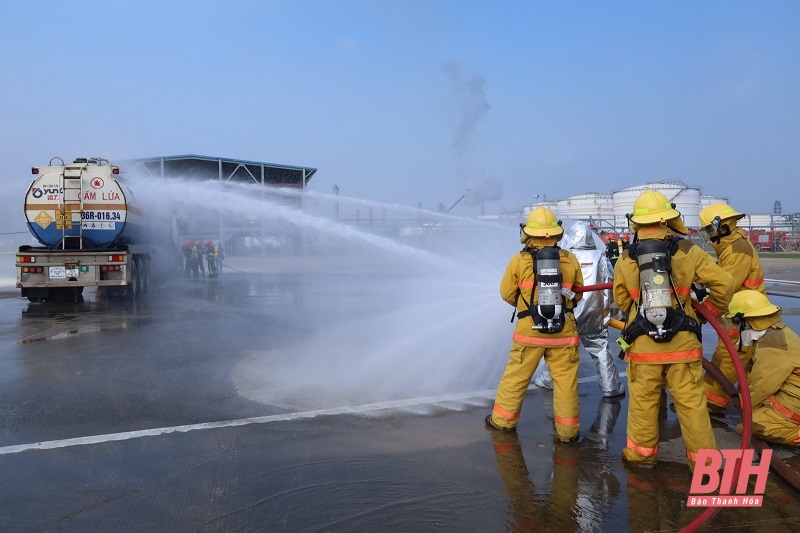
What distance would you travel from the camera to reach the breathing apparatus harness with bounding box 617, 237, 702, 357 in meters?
3.67

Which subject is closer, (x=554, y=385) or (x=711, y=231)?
(x=554, y=385)

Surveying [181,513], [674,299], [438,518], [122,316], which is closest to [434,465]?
[438,518]

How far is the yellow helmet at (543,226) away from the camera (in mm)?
4605

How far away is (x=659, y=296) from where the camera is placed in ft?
12.0

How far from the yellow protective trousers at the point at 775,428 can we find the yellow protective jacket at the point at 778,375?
36 mm

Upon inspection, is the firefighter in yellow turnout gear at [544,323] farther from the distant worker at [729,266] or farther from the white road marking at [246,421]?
the distant worker at [729,266]

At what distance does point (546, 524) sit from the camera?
3.21 meters

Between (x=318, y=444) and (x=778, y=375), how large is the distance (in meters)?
3.35

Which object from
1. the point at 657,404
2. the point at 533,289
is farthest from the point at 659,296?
the point at 533,289

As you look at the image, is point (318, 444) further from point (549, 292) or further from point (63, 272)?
point (63, 272)

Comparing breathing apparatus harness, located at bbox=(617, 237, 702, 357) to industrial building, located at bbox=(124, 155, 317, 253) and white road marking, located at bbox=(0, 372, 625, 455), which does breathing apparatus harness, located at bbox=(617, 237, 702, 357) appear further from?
industrial building, located at bbox=(124, 155, 317, 253)

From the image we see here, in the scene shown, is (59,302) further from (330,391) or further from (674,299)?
(674,299)

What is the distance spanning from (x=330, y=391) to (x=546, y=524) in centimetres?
309

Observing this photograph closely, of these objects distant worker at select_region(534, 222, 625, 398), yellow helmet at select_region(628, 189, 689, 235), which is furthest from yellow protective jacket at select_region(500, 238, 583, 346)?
distant worker at select_region(534, 222, 625, 398)
